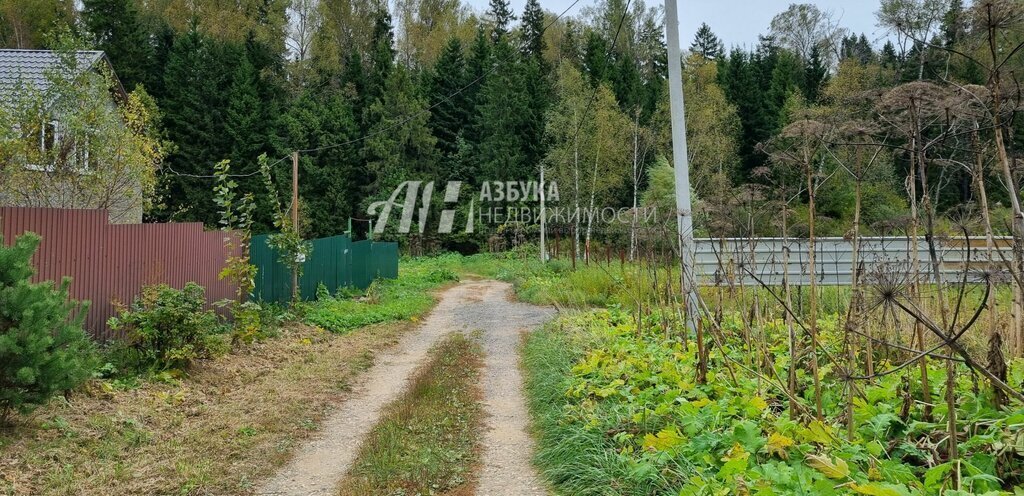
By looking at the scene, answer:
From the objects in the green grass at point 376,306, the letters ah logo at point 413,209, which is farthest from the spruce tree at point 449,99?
the green grass at point 376,306

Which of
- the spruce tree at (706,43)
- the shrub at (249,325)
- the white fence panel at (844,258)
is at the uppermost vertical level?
the spruce tree at (706,43)

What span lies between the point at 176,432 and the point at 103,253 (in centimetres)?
304

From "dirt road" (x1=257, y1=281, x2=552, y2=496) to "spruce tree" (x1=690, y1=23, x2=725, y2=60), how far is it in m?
38.7

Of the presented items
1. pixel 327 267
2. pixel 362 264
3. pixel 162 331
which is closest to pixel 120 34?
pixel 362 264

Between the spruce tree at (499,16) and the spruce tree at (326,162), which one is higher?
the spruce tree at (499,16)

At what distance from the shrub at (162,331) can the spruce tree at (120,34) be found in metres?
29.8

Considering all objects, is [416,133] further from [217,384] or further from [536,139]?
[217,384]

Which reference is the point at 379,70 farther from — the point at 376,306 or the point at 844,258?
the point at 844,258

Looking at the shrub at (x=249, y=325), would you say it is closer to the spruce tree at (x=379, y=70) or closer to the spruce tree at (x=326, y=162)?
the spruce tree at (x=326, y=162)

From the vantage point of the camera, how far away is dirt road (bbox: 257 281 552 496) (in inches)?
165

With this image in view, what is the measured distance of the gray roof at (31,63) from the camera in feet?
41.9

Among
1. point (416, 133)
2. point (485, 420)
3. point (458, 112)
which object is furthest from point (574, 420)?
point (458, 112)

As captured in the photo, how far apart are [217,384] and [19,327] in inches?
100.0

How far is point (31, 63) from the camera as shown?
14.4 metres
